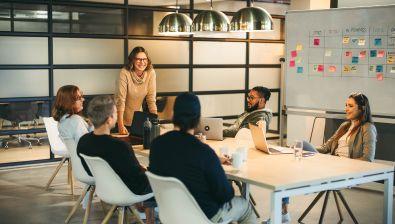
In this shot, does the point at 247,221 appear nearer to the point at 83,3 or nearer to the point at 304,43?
the point at 304,43

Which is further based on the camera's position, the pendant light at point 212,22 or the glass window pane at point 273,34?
the glass window pane at point 273,34

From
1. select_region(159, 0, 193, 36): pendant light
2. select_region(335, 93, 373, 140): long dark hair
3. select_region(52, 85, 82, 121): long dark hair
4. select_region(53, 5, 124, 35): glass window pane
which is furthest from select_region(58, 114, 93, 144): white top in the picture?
select_region(53, 5, 124, 35): glass window pane

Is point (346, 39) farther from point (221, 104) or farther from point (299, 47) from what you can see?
point (221, 104)

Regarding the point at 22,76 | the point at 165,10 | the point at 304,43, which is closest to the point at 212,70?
the point at 165,10

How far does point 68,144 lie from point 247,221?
1801mm

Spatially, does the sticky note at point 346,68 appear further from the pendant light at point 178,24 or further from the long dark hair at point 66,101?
the long dark hair at point 66,101

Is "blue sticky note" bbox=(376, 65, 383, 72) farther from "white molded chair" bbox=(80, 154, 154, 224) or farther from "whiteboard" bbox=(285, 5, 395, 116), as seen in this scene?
"white molded chair" bbox=(80, 154, 154, 224)

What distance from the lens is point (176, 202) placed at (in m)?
3.39

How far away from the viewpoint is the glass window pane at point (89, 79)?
293 inches

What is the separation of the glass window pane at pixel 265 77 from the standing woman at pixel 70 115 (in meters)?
4.56

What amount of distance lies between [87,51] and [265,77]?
3.13 meters

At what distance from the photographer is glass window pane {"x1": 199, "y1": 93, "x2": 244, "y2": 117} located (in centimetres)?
879

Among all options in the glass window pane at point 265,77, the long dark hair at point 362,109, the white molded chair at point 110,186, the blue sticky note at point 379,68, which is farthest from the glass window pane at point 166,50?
the white molded chair at point 110,186

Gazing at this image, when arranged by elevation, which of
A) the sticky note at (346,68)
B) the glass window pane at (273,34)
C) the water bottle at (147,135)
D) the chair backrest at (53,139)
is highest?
the glass window pane at (273,34)
